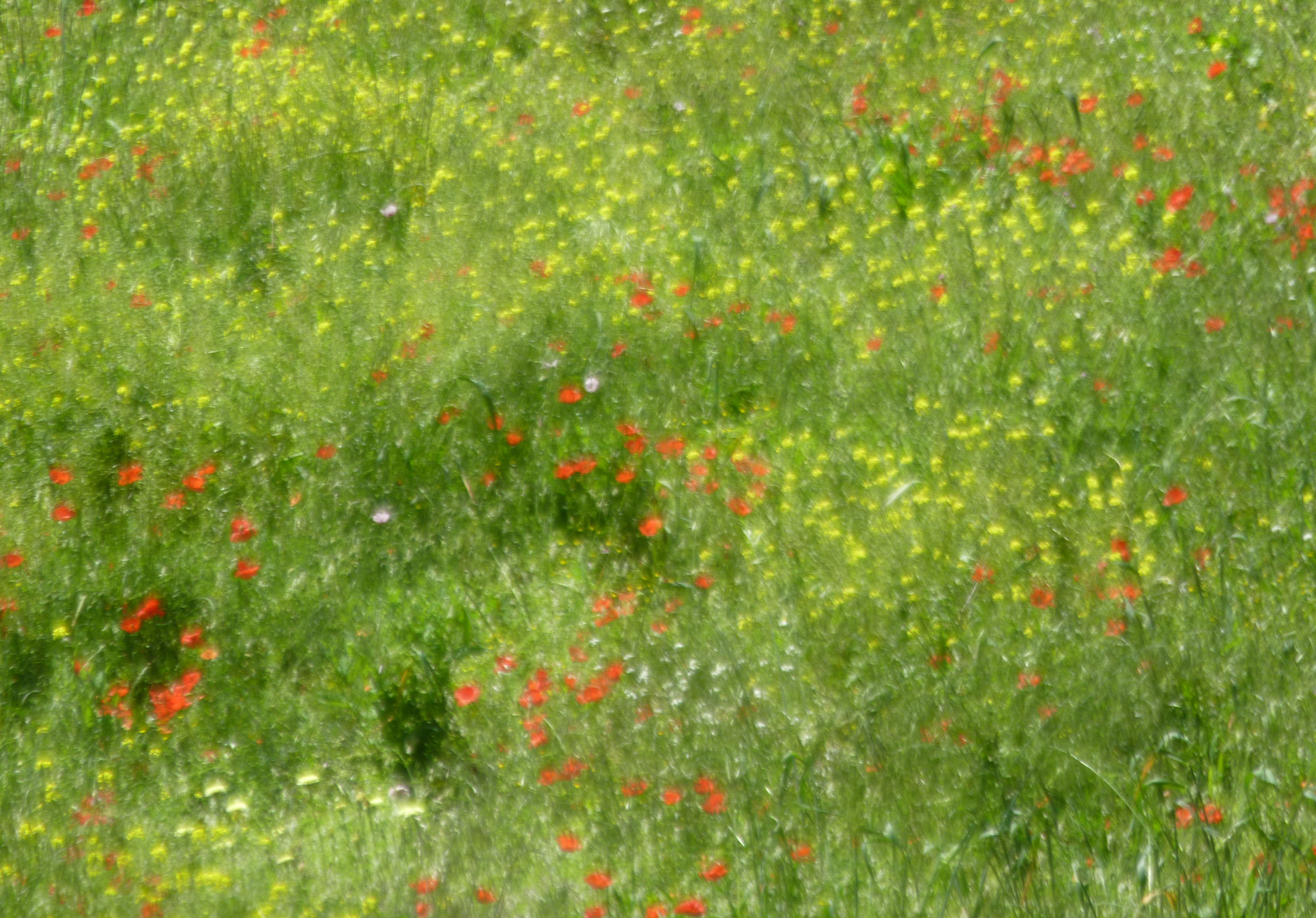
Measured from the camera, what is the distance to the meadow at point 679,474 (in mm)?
3416

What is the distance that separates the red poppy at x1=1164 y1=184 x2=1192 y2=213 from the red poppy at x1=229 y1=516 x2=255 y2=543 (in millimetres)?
3596

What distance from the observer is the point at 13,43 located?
8.21 meters

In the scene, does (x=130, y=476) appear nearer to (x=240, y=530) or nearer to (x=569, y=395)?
(x=240, y=530)

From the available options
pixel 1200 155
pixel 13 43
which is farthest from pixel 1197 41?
pixel 13 43

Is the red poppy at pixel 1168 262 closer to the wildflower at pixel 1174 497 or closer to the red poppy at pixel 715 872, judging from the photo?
the wildflower at pixel 1174 497

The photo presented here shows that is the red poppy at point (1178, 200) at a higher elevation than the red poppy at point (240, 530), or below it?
higher

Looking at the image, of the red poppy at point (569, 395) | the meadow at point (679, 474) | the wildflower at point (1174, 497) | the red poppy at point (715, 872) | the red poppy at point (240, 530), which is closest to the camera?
the red poppy at point (715, 872)

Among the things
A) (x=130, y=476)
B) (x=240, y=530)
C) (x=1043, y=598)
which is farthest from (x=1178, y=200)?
(x=130, y=476)

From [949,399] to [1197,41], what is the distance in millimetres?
2698

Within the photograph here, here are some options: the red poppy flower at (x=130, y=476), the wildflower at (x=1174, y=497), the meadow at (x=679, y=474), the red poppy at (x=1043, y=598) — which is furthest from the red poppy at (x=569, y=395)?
the wildflower at (x=1174, y=497)

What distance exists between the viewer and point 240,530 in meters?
4.88

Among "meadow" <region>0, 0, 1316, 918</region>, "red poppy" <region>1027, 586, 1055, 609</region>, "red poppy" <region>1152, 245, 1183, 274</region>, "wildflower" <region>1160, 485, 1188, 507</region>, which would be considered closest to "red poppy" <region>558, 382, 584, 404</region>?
"meadow" <region>0, 0, 1316, 918</region>

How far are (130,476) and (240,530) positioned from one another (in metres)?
0.60

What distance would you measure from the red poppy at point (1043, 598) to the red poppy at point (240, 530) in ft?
8.67
